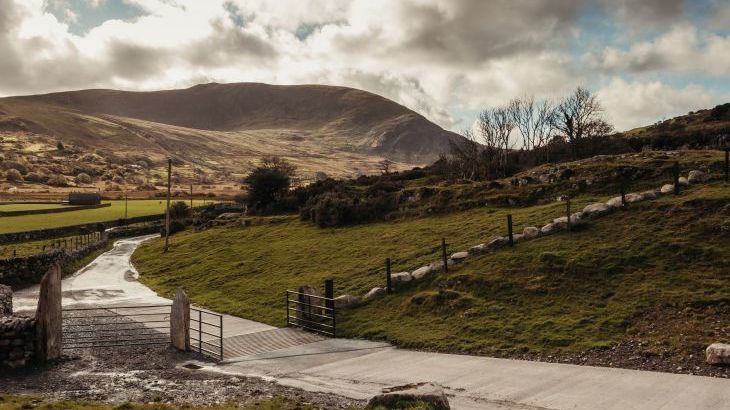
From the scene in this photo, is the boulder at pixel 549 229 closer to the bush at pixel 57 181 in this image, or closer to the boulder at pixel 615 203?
the boulder at pixel 615 203

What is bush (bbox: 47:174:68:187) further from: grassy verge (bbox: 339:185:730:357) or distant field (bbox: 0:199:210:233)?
→ grassy verge (bbox: 339:185:730:357)

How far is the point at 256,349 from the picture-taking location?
2191 cm

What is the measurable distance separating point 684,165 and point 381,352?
30.1 meters

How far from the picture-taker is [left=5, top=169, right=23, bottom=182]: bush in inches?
6747

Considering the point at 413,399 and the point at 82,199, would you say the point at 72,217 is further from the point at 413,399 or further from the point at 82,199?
the point at 413,399

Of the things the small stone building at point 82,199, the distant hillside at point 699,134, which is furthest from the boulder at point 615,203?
the small stone building at point 82,199

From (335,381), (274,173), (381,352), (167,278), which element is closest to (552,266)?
(381,352)

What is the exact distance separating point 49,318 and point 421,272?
17.0 metres

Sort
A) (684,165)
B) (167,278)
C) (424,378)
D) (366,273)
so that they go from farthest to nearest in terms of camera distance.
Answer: (167,278) < (684,165) < (366,273) < (424,378)

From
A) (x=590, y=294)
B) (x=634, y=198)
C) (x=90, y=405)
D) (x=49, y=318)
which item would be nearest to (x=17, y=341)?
(x=49, y=318)

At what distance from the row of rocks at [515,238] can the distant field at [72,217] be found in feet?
189

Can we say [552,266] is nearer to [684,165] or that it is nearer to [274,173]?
[684,165]

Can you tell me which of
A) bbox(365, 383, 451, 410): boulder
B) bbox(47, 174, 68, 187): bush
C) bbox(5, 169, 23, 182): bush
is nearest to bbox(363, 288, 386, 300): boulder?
bbox(365, 383, 451, 410): boulder

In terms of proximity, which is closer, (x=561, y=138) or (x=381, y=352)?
(x=381, y=352)
